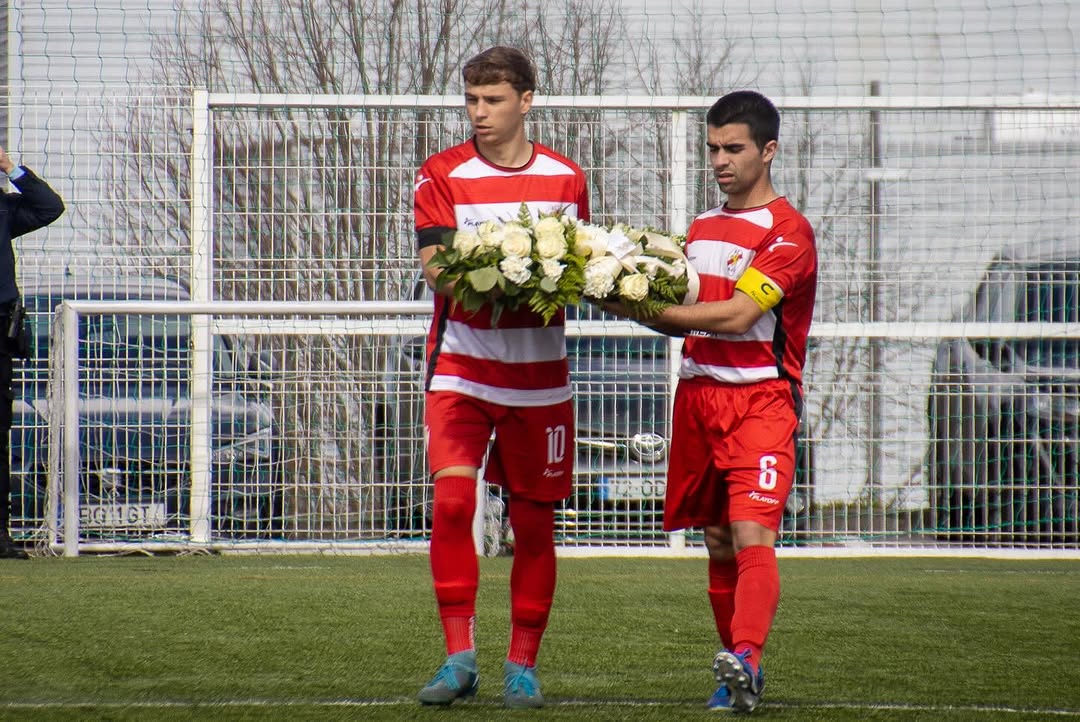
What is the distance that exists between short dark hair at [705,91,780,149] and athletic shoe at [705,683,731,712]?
5.15 ft

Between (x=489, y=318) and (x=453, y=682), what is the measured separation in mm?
1028

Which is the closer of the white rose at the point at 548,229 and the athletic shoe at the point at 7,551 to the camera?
the white rose at the point at 548,229

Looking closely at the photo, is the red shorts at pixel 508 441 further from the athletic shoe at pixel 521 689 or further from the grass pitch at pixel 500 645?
the grass pitch at pixel 500 645

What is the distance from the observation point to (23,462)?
9.71 meters

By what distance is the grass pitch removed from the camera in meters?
4.02

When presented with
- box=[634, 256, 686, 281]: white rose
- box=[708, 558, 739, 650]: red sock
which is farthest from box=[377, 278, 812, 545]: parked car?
box=[634, 256, 686, 281]: white rose

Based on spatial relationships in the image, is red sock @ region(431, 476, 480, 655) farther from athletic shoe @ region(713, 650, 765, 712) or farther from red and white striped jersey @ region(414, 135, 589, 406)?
athletic shoe @ region(713, 650, 765, 712)

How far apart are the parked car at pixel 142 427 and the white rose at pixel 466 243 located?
5.84m

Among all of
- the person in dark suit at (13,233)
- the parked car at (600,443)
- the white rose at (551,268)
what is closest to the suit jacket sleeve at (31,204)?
the person in dark suit at (13,233)

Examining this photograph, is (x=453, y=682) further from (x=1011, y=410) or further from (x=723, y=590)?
(x=1011, y=410)

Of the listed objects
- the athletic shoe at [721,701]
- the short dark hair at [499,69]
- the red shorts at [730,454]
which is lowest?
the athletic shoe at [721,701]

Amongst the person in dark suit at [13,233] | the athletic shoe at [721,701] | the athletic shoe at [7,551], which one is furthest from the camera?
the athletic shoe at [7,551]

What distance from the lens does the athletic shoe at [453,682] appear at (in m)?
3.97

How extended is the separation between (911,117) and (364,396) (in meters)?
4.06
